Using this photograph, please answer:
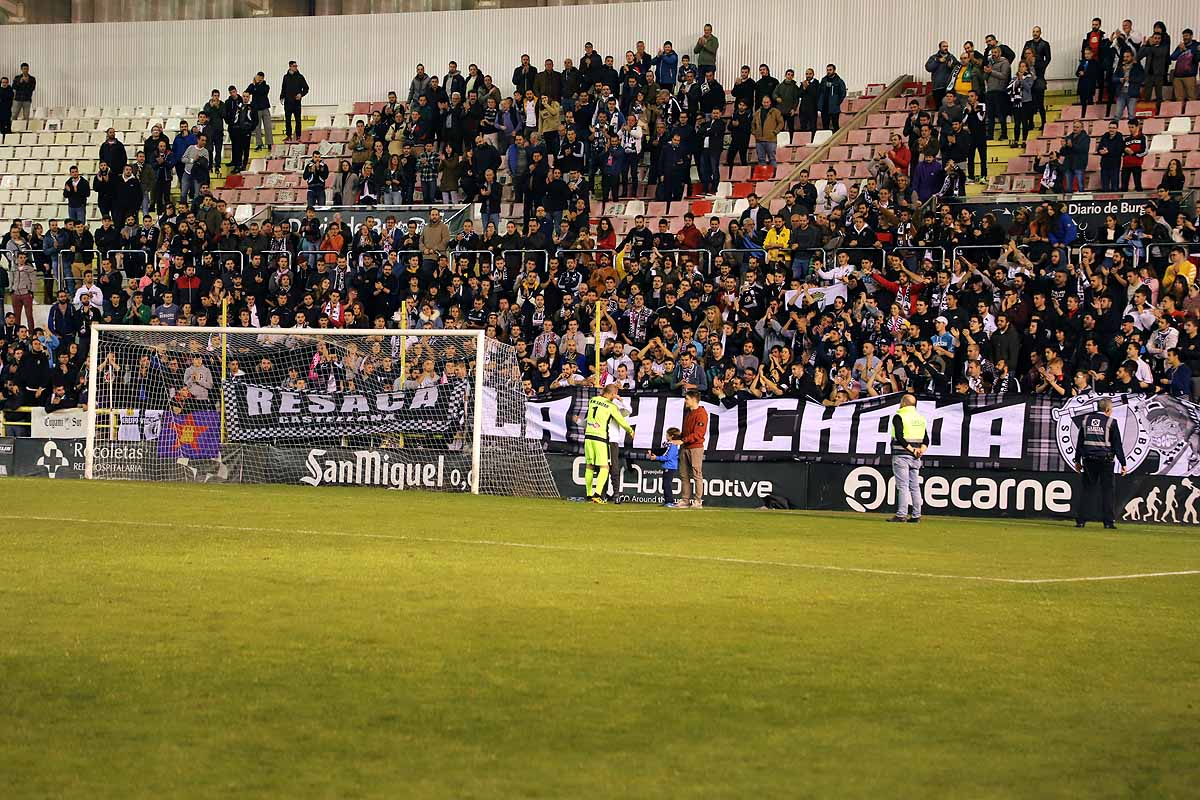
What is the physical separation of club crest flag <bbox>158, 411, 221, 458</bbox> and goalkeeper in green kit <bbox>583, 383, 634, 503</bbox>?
6.63 meters

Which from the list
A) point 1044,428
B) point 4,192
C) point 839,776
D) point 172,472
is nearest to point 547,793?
point 839,776

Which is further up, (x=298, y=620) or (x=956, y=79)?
(x=956, y=79)

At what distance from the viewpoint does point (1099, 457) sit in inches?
816

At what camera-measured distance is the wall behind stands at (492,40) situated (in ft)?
119

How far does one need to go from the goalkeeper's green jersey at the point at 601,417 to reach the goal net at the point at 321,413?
2146 mm

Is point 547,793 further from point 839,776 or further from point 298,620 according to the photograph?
point 298,620

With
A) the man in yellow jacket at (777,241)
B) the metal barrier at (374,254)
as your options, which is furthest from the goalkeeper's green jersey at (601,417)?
the metal barrier at (374,254)

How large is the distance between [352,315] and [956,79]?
12665mm

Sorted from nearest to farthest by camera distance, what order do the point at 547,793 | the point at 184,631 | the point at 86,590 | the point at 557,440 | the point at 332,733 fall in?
1. the point at 547,793
2. the point at 332,733
3. the point at 184,631
4. the point at 86,590
5. the point at 557,440

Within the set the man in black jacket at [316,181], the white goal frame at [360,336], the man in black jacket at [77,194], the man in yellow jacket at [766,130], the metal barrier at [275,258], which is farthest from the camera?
the man in black jacket at [77,194]

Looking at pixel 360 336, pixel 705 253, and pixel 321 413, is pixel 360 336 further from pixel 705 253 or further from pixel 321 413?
pixel 705 253

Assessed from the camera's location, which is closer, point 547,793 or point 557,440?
point 547,793

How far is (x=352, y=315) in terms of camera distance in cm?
2927

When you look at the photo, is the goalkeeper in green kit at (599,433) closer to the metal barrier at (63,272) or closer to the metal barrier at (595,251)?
the metal barrier at (595,251)
